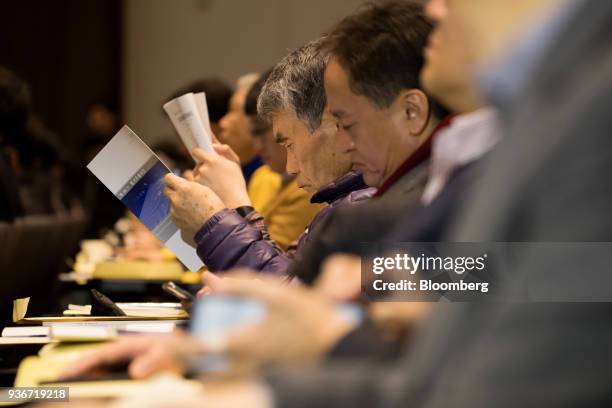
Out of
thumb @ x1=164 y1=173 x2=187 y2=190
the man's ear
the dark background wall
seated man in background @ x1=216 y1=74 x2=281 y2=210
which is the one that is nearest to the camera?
the man's ear

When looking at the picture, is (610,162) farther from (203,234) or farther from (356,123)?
(203,234)

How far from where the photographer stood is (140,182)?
101 inches

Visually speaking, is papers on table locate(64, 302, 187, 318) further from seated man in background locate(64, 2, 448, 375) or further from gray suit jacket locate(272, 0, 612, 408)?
gray suit jacket locate(272, 0, 612, 408)

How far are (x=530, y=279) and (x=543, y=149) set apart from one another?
104mm

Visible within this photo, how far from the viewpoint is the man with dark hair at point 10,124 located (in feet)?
15.6

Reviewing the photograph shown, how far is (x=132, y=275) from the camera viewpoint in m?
3.98

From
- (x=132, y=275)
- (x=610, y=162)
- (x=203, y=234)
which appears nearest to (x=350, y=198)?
(x=203, y=234)

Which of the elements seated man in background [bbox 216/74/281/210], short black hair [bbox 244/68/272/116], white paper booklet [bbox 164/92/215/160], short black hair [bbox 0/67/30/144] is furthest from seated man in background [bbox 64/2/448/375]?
short black hair [bbox 0/67/30/144]

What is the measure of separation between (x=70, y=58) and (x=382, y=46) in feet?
36.9

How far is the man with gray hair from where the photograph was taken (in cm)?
241

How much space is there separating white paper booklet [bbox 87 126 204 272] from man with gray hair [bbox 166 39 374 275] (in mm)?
65

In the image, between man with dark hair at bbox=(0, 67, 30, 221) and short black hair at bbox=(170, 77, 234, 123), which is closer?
man with dark hair at bbox=(0, 67, 30, 221)

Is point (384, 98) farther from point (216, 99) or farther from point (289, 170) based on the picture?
point (216, 99)

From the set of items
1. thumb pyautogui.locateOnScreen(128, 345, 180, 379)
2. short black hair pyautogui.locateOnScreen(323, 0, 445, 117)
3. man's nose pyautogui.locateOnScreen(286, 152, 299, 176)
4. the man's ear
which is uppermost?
short black hair pyautogui.locateOnScreen(323, 0, 445, 117)
